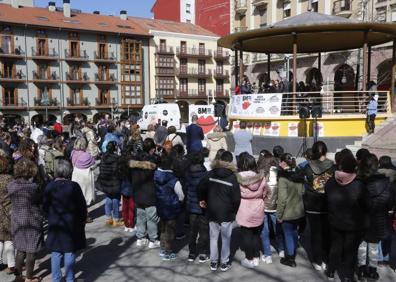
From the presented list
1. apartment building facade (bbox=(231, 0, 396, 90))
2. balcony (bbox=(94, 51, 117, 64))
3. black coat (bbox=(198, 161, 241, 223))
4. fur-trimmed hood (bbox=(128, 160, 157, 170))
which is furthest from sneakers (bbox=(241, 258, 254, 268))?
balcony (bbox=(94, 51, 117, 64))

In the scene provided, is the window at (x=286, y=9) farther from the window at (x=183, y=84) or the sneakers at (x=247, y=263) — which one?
the sneakers at (x=247, y=263)

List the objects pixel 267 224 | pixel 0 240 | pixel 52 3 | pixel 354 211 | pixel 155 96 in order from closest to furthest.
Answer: pixel 354 211 → pixel 0 240 → pixel 267 224 → pixel 52 3 → pixel 155 96

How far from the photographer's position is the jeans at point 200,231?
561 cm

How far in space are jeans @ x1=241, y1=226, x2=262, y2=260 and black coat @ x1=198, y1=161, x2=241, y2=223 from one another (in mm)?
303

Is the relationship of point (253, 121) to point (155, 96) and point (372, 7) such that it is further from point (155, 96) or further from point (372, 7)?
point (155, 96)

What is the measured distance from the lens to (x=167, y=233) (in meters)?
5.78

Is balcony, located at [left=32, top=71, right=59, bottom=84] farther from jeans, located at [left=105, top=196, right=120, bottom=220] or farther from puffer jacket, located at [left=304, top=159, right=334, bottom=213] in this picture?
puffer jacket, located at [left=304, top=159, right=334, bottom=213]

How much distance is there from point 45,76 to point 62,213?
46095 millimetres

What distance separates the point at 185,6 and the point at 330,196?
6155 cm

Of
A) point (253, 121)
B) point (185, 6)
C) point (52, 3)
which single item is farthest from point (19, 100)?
point (253, 121)

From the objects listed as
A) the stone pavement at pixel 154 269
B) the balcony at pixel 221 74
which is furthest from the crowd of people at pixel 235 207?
the balcony at pixel 221 74

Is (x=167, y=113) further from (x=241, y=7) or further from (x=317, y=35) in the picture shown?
(x=241, y=7)

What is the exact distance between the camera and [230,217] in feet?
17.2

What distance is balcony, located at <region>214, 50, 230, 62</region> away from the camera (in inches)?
2284
